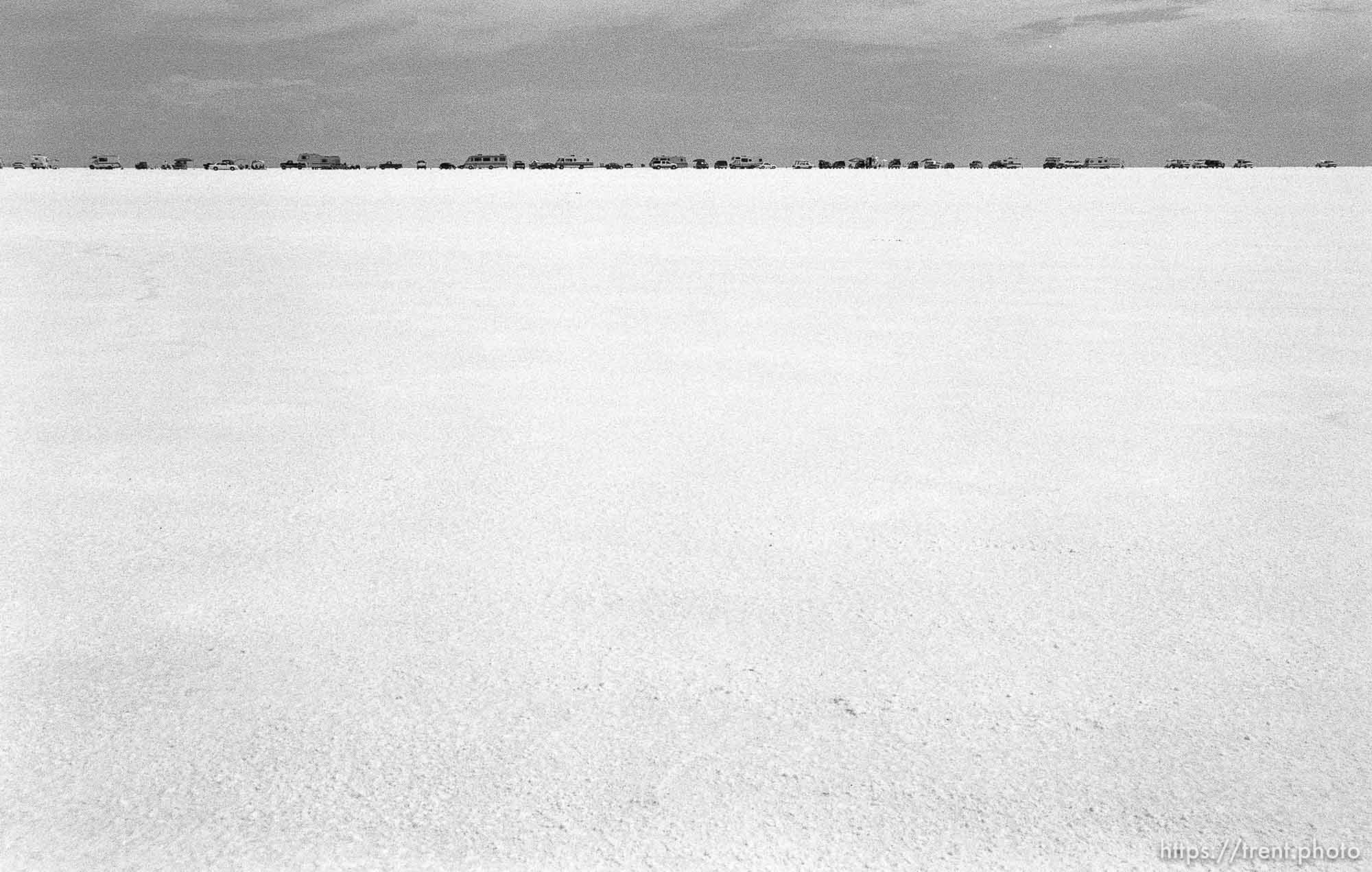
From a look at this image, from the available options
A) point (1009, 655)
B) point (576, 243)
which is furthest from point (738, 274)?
point (1009, 655)

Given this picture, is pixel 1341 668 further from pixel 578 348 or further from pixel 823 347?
pixel 578 348

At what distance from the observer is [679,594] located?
4.28 metres

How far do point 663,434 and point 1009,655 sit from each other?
3.23m

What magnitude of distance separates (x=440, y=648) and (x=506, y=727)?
624 mm

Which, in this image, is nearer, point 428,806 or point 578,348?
point 428,806

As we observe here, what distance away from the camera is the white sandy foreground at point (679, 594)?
9.42 feet

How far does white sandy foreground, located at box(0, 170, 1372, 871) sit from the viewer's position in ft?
9.42

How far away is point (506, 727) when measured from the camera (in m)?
3.28

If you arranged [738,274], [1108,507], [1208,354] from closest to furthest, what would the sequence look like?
[1108,507] < [1208,354] < [738,274]

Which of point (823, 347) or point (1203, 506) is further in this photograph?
point (823, 347)

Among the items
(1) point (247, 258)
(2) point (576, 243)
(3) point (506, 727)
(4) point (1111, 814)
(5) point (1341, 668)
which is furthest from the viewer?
(2) point (576, 243)

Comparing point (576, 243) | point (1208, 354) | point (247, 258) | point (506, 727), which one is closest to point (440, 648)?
point (506, 727)

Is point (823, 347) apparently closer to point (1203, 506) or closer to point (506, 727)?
point (1203, 506)

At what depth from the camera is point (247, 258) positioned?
1814 cm
